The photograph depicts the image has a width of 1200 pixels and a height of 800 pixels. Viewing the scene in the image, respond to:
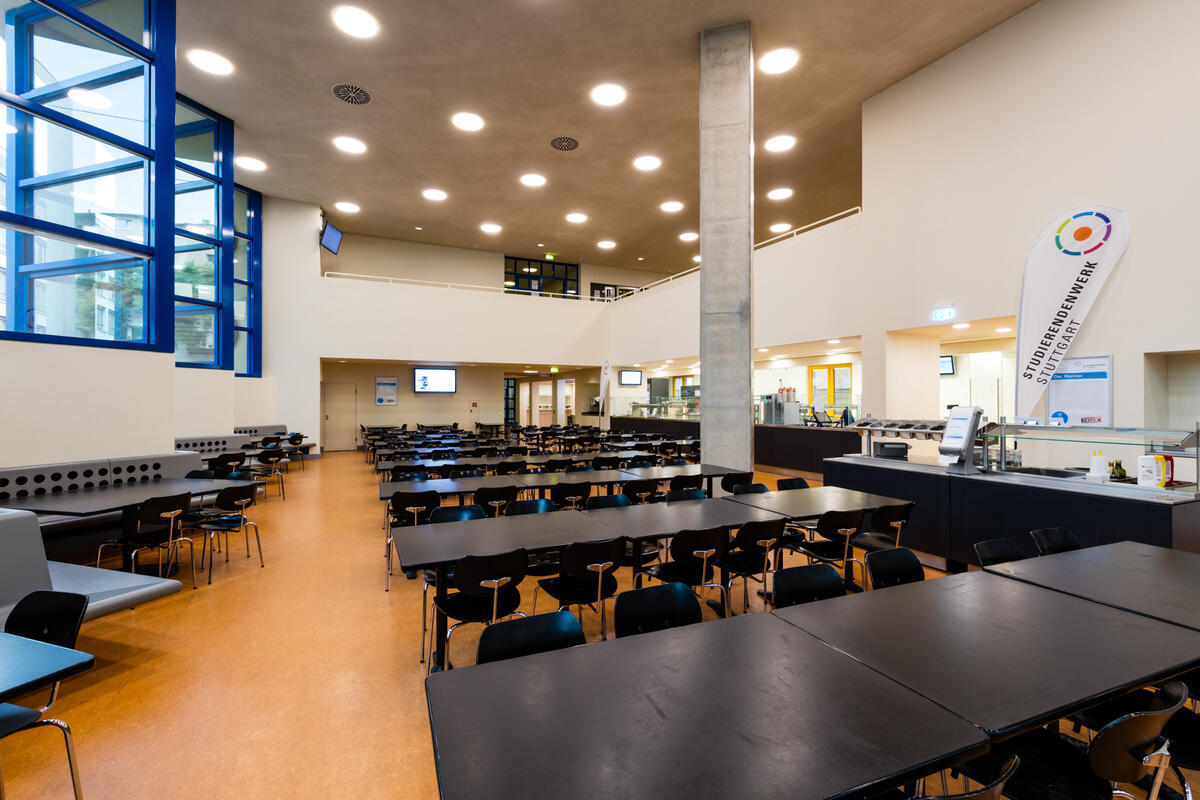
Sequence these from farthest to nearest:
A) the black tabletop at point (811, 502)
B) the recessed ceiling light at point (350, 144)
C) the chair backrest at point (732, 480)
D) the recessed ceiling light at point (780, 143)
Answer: the recessed ceiling light at point (350, 144), the recessed ceiling light at point (780, 143), the chair backrest at point (732, 480), the black tabletop at point (811, 502)

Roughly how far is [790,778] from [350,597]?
3761 millimetres

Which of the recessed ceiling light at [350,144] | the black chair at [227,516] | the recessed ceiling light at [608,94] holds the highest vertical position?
the recessed ceiling light at [350,144]

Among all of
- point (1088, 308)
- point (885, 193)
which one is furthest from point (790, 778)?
point (885, 193)

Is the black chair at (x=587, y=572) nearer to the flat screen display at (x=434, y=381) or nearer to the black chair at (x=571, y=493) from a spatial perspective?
the black chair at (x=571, y=493)

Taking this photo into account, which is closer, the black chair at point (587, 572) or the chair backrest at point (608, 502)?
the black chair at point (587, 572)

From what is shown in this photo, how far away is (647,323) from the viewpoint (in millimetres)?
13617

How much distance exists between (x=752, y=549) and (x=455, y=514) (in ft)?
6.72

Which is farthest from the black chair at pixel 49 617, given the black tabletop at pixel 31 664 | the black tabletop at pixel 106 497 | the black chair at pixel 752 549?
the black chair at pixel 752 549

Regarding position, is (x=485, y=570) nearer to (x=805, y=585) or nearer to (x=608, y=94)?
(x=805, y=585)

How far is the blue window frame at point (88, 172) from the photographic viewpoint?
429 cm

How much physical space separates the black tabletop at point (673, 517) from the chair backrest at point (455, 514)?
83 centimetres

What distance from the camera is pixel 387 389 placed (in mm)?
15141

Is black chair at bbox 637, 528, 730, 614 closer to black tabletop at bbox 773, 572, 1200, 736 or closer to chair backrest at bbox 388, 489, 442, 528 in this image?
black tabletop at bbox 773, 572, 1200, 736

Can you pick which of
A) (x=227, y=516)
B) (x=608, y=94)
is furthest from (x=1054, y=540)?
(x=608, y=94)
